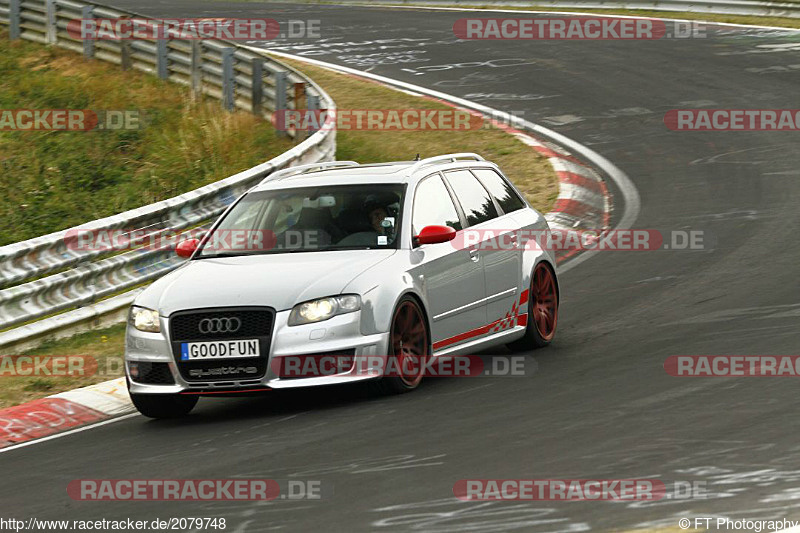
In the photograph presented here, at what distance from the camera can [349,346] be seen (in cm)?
895

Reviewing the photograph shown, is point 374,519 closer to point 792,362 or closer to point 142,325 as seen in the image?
point 142,325

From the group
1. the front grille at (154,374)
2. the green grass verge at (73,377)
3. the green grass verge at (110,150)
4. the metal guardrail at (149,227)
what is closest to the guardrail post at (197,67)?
the metal guardrail at (149,227)

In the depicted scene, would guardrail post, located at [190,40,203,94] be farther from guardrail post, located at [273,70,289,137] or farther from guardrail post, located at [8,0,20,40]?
guardrail post, located at [8,0,20,40]

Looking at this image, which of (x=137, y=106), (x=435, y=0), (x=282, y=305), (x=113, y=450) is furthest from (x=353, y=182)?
(x=435, y=0)

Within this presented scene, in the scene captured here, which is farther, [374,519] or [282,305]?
[282,305]

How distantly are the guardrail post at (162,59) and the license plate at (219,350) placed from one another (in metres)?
15.3

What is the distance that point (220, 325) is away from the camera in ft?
29.5

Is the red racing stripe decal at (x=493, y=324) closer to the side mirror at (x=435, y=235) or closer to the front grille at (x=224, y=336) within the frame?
the side mirror at (x=435, y=235)


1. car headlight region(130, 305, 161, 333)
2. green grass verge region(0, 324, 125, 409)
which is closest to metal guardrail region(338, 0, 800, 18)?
green grass verge region(0, 324, 125, 409)

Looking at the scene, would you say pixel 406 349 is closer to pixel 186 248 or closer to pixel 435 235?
pixel 435 235

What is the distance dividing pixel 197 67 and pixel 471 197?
491 inches

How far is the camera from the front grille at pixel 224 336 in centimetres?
894

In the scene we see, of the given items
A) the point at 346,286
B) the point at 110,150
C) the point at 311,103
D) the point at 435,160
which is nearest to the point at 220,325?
the point at 346,286

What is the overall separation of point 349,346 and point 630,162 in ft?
38.2
